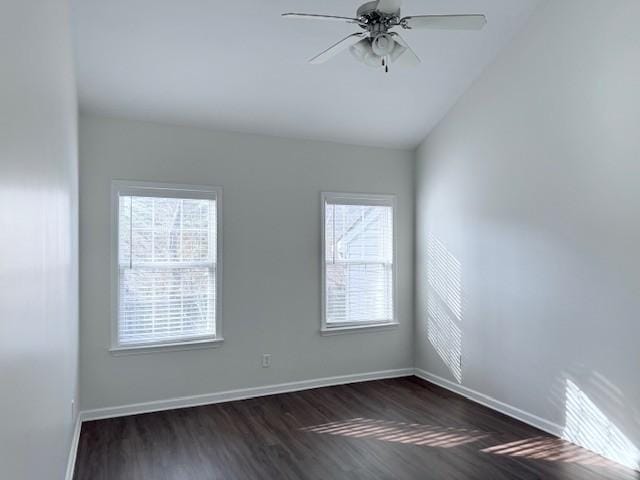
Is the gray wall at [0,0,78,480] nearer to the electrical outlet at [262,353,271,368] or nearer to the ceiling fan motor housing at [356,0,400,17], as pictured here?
the ceiling fan motor housing at [356,0,400,17]

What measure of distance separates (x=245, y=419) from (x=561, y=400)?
250cm

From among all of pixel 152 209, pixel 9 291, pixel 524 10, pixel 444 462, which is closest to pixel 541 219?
pixel 524 10

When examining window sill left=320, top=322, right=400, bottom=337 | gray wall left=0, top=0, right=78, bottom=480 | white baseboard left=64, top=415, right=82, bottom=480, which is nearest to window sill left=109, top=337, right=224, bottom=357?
white baseboard left=64, top=415, right=82, bottom=480

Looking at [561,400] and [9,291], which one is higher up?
[9,291]

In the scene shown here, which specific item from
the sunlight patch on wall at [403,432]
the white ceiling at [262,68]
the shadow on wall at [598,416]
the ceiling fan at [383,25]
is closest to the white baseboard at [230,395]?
the sunlight patch on wall at [403,432]

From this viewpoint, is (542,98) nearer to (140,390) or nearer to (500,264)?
(500,264)

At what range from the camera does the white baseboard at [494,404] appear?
368 centimetres

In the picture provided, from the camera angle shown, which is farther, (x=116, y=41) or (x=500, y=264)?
(x=500, y=264)

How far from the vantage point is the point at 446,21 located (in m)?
2.59

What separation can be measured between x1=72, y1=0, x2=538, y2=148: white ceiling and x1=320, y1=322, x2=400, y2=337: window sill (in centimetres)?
199

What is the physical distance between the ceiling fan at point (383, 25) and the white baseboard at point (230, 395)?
316cm

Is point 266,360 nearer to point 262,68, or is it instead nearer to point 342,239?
point 342,239

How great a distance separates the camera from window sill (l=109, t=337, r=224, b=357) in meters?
4.05

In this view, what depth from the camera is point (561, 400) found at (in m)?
3.58
